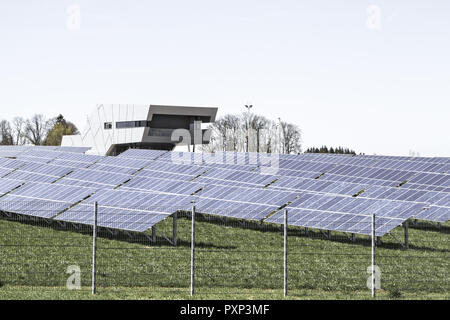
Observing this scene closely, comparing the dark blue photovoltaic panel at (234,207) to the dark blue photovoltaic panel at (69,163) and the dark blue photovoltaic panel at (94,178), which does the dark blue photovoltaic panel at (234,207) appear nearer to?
the dark blue photovoltaic panel at (94,178)

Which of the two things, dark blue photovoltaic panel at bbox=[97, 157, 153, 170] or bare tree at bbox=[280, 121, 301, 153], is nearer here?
dark blue photovoltaic panel at bbox=[97, 157, 153, 170]

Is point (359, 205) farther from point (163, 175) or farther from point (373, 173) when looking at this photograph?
point (373, 173)

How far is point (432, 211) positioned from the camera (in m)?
29.3

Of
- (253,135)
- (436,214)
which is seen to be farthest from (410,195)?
(253,135)

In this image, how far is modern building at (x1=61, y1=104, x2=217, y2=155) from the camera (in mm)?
97569

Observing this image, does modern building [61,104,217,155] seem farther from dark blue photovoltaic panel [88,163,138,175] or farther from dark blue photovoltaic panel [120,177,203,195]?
dark blue photovoltaic panel [120,177,203,195]

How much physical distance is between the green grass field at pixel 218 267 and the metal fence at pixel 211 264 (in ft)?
0.09

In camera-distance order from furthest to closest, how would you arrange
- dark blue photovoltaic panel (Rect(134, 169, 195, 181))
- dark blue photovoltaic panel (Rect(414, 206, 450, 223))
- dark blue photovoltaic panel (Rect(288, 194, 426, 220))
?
dark blue photovoltaic panel (Rect(134, 169, 195, 181))
dark blue photovoltaic panel (Rect(414, 206, 450, 223))
dark blue photovoltaic panel (Rect(288, 194, 426, 220))

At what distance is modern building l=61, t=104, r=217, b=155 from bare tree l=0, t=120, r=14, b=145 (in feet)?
172

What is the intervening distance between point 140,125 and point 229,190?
7062 centimetres

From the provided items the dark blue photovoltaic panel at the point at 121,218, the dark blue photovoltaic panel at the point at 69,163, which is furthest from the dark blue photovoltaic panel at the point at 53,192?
the dark blue photovoltaic panel at the point at 69,163

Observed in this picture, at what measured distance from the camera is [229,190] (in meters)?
28.7

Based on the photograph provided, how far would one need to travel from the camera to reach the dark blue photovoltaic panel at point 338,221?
76.0 feet

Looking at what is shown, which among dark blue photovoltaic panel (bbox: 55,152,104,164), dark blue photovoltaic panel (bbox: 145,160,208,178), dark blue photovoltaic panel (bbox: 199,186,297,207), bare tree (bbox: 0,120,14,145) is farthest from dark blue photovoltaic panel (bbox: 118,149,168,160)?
bare tree (bbox: 0,120,14,145)
